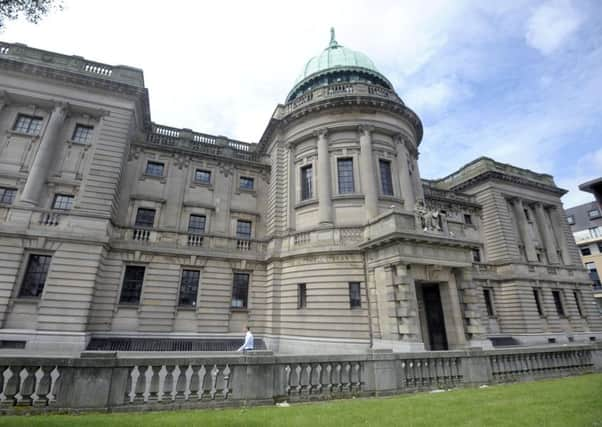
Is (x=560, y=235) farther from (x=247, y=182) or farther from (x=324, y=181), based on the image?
(x=247, y=182)

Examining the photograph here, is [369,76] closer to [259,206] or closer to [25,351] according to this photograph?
[259,206]

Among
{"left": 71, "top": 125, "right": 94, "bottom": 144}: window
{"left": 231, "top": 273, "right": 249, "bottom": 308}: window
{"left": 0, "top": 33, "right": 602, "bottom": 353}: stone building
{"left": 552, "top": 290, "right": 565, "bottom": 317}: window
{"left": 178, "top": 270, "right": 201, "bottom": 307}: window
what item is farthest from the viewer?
{"left": 552, "top": 290, "right": 565, "bottom": 317}: window

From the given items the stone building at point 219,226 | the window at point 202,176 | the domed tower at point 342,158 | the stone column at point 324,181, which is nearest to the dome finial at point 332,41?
the stone building at point 219,226

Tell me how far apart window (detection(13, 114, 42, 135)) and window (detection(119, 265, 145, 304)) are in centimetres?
1204

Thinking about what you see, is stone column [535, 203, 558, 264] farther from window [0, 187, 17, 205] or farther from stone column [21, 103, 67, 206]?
window [0, 187, 17, 205]

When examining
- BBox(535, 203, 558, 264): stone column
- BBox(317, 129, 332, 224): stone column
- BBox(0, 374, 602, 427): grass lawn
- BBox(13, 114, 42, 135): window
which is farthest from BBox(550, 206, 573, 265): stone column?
BBox(13, 114, 42, 135): window

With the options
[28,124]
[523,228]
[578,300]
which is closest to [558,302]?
[578,300]

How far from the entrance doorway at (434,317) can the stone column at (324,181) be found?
25.4 ft

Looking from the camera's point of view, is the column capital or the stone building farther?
the column capital

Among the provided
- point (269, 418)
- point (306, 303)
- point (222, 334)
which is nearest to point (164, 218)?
point (222, 334)

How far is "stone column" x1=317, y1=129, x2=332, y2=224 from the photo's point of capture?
66.4 feet

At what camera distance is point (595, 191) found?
645 cm

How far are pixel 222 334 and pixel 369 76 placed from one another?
26538 mm

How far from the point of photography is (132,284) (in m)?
19.5
